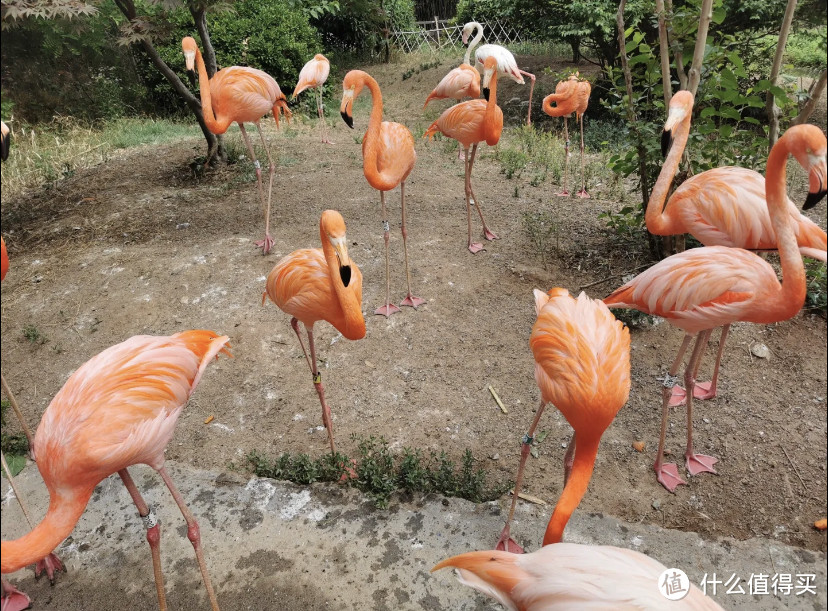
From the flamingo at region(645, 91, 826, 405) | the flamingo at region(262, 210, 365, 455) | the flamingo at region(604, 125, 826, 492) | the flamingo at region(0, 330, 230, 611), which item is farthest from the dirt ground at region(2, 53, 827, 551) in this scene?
the flamingo at region(262, 210, 365, 455)

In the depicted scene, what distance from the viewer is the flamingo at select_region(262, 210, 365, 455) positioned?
2320 millimetres

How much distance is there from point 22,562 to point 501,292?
341 centimetres

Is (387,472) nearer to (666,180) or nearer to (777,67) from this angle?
(666,180)

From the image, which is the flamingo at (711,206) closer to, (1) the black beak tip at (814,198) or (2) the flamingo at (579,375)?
(1) the black beak tip at (814,198)

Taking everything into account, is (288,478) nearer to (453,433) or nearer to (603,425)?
(453,433)

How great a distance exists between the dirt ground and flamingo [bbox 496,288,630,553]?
718 mm

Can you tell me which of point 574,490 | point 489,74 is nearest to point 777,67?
point 574,490

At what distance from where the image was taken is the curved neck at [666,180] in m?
2.92

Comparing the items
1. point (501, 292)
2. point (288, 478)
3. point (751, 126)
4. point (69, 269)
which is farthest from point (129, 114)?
point (751, 126)

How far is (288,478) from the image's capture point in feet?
8.93

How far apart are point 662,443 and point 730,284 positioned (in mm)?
896

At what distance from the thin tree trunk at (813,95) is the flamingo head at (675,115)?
21.8 inches

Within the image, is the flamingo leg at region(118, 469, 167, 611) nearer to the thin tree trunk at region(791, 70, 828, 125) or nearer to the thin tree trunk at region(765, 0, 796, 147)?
the thin tree trunk at region(791, 70, 828, 125)

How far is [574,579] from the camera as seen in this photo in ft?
4.67
